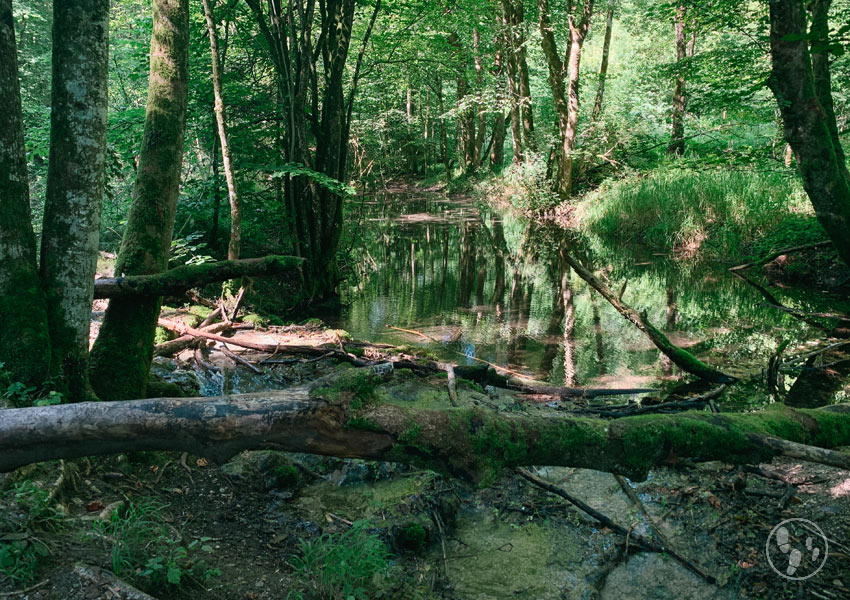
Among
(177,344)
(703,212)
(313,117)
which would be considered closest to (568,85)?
(703,212)

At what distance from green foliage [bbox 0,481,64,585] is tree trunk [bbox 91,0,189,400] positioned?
5.13ft

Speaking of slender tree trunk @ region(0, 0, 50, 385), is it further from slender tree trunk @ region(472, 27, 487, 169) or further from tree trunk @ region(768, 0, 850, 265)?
slender tree trunk @ region(472, 27, 487, 169)

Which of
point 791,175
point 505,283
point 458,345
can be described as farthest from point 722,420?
point 791,175

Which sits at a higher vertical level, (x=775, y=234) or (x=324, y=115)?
(x=324, y=115)

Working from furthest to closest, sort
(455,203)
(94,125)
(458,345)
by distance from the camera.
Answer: (455,203), (458,345), (94,125)

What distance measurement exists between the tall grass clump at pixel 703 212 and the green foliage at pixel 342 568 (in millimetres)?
10927

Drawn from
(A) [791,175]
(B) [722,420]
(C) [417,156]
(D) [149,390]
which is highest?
(C) [417,156]

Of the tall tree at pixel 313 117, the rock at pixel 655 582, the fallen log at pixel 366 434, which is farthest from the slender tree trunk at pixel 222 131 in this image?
the rock at pixel 655 582

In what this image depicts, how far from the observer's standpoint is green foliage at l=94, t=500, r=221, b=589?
232 centimetres

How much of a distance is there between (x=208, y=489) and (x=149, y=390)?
46.9 inches

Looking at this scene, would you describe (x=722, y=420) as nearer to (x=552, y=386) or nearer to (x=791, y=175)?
(x=552, y=386)

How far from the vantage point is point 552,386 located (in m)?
6.26

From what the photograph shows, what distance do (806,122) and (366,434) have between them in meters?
5.92

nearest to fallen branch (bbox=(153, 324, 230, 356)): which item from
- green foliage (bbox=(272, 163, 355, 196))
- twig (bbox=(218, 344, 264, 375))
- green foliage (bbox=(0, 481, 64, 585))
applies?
twig (bbox=(218, 344, 264, 375))
